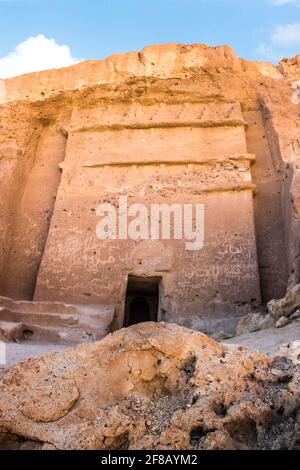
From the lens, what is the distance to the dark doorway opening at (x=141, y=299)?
756 cm

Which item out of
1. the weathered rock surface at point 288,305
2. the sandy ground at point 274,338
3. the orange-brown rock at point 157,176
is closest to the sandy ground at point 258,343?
the sandy ground at point 274,338

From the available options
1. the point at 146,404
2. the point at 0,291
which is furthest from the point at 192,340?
the point at 0,291

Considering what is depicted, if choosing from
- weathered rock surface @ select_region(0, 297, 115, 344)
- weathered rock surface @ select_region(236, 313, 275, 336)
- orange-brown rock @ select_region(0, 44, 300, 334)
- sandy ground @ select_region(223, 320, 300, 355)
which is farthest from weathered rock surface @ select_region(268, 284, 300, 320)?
weathered rock surface @ select_region(0, 297, 115, 344)

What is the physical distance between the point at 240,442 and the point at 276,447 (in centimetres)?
18

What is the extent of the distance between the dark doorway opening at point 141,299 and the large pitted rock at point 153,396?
4896 millimetres

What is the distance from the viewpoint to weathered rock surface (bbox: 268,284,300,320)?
4.45m

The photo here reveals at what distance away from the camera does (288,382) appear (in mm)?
2092

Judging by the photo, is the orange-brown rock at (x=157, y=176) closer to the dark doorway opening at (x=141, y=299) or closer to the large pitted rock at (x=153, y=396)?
the dark doorway opening at (x=141, y=299)

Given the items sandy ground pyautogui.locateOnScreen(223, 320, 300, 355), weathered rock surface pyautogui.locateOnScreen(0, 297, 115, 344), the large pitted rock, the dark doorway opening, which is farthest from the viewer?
the dark doorway opening

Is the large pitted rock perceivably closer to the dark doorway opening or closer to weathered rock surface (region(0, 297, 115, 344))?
weathered rock surface (region(0, 297, 115, 344))

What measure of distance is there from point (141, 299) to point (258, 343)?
5384 mm

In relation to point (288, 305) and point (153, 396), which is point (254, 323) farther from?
point (153, 396)

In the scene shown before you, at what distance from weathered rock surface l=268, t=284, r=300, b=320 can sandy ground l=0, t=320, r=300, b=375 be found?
33cm

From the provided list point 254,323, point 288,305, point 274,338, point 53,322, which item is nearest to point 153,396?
point 274,338
